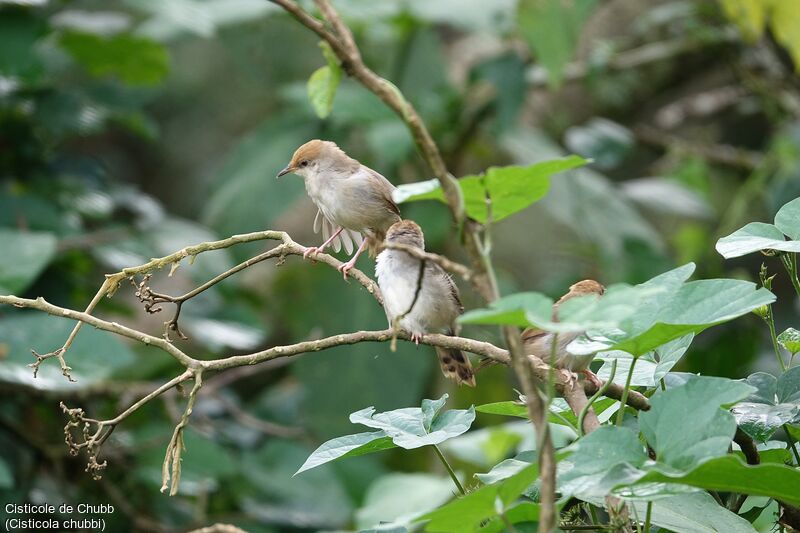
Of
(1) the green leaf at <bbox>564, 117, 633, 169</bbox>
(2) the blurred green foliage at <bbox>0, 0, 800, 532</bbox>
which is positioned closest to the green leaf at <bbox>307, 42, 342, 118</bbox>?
(2) the blurred green foliage at <bbox>0, 0, 800, 532</bbox>

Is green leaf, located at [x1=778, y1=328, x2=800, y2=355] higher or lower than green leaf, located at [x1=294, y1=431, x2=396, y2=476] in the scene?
higher

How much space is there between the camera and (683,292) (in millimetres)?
1248

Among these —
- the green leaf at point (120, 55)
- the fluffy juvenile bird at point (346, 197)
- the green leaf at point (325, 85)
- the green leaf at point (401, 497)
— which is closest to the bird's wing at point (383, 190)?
the fluffy juvenile bird at point (346, 197)

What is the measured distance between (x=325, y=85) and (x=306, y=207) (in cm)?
534

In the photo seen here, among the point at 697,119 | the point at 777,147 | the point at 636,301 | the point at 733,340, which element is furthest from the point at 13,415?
the point at 697,119

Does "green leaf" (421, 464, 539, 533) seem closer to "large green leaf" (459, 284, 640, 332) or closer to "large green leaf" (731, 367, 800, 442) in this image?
"large green leaf" (459, 284, 640, 332)

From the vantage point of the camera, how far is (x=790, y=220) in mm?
1381

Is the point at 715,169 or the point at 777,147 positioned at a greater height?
the point at 777,147

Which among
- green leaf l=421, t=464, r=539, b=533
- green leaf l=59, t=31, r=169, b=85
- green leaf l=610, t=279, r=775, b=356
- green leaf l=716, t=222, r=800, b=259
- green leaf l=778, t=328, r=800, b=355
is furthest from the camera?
green leaf l=59, t=31, r=169, b=85

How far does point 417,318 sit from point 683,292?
4.83 ft

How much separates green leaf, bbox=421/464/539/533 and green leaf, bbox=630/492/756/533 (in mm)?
293

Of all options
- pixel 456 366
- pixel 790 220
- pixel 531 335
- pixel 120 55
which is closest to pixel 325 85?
pixel 790 220

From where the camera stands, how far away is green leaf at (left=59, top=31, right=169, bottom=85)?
450cm

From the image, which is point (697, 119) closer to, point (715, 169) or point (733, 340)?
point (715, 169)
